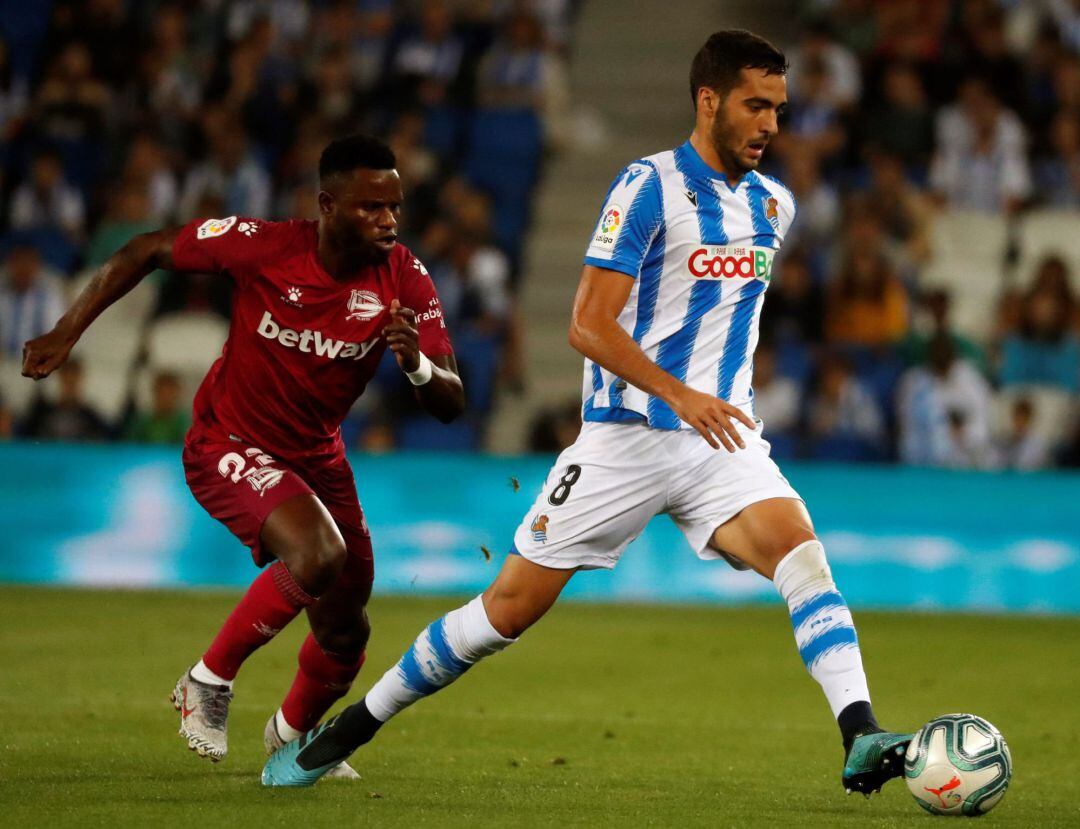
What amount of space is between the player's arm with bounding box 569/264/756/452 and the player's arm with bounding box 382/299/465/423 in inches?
21.6

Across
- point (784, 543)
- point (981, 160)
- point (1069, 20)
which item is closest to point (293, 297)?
point (784, 543)

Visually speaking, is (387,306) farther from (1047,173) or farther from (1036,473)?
(1047,173)

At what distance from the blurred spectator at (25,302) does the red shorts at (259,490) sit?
Result: 358 inches

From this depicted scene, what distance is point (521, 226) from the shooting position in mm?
16594

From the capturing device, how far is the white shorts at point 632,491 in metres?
5.44

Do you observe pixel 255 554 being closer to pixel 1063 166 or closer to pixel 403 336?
pixel 403 336

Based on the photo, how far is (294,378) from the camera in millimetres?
6051

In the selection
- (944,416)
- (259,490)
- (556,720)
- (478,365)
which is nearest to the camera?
(259,490)

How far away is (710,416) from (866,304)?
888 centimetres

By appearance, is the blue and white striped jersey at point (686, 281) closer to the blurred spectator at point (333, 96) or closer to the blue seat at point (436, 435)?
the blue seat at point (436, 435)

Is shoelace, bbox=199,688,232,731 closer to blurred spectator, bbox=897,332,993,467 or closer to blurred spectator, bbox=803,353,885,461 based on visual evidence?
blurred spectator, bbox=803,353,885,461

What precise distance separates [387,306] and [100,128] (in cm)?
1179

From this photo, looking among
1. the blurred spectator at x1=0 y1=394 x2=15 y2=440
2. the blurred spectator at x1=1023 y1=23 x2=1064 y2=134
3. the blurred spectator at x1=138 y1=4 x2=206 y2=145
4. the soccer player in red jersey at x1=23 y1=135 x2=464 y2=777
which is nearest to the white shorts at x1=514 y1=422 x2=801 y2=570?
the soccer player in red jersey at x1=23 y1=135 x2=464 y2=777

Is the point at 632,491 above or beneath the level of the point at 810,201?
above
